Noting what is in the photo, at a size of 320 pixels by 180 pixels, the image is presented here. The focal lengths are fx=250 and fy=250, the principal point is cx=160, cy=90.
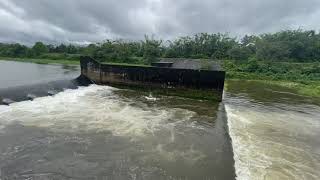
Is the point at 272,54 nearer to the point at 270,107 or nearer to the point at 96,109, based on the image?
the point at 270,107

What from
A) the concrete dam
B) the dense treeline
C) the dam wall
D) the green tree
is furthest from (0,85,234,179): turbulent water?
the green tree

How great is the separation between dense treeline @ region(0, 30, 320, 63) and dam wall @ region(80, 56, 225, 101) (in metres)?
19.6

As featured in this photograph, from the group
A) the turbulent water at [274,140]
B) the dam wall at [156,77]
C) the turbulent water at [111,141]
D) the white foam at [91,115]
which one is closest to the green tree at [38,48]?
the dam wall at [156,77]

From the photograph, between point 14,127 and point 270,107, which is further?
point 270,107

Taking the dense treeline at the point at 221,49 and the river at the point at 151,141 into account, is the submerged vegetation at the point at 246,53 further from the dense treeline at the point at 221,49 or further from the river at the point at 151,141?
the river at the point at 151,141

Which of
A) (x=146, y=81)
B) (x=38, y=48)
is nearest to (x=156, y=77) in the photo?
(x=146, y=81)

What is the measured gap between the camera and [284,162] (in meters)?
6.15

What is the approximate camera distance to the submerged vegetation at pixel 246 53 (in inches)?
1140

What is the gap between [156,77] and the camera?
14391 mm

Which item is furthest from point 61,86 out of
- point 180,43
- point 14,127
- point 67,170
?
point 180,43

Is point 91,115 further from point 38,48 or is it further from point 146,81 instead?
point 38,48

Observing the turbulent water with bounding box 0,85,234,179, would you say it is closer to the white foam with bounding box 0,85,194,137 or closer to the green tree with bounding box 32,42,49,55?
the white foam with bounding box 0,85,194,137

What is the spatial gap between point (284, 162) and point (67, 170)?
505 centimetres

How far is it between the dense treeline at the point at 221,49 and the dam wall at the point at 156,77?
64.4 ft
